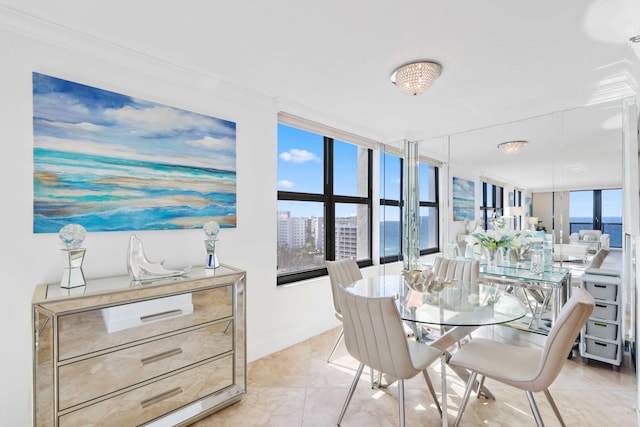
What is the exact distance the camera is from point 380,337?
5.27 ft

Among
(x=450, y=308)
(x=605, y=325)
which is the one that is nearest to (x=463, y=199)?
(x=605, y=325)

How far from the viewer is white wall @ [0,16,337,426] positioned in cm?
162

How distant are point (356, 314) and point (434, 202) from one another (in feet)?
9.29

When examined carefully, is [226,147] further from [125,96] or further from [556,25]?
[556,25]

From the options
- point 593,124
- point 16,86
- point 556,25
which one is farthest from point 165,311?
point 593,124

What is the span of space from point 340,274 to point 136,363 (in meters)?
1.71

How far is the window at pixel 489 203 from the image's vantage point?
3369 mm

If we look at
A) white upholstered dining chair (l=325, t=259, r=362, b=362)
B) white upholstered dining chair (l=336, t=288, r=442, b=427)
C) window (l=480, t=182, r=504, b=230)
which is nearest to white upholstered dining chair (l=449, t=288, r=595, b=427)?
white upholstered dining chair (l=336, t=288, r=442, b=427)

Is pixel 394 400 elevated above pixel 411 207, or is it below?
below

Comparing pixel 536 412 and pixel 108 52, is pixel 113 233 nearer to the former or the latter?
pixel 108 52

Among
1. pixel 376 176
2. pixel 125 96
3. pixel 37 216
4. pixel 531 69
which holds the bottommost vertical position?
pixel 37 216

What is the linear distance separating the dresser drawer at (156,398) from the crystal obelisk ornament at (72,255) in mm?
661

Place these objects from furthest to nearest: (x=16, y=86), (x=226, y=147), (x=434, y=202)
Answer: (x=434, y=202) < (x=226, y=147) < (x=16, y=86)

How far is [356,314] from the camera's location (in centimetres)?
166
